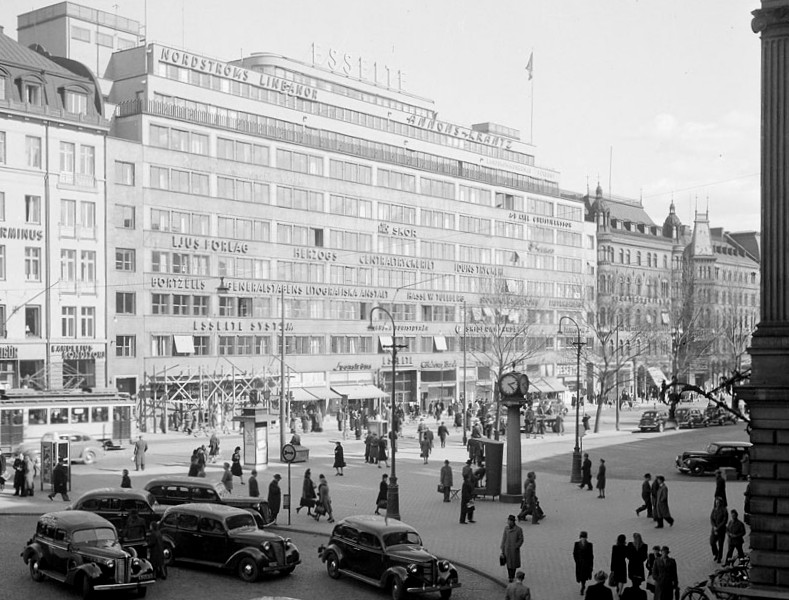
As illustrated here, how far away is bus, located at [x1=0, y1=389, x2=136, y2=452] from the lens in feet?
156

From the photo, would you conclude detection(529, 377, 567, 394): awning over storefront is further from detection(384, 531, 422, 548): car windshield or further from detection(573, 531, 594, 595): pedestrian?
detection(384, 531, 422, 548): car windshield

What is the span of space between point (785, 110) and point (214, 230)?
56.5 meters

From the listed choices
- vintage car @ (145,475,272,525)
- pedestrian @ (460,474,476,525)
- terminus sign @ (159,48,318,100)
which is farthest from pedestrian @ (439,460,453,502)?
terminus sign @ (159,48,318,100)

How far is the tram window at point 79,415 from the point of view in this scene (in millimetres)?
49719

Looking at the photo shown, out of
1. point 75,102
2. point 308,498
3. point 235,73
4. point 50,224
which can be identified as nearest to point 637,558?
point 308,498

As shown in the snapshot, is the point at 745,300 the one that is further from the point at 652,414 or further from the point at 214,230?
the point at 214,230

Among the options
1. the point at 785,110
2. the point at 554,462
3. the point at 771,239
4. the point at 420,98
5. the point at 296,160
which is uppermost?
the point at 420,98

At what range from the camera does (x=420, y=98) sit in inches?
3743

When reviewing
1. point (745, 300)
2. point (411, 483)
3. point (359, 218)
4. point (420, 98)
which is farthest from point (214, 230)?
point (745, 300)

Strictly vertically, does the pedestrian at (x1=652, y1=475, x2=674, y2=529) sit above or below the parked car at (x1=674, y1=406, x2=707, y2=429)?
above

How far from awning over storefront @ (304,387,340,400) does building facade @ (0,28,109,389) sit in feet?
57.2

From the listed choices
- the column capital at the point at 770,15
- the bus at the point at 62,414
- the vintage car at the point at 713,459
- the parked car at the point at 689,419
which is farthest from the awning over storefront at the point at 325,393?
the column capital at the point at 770,15

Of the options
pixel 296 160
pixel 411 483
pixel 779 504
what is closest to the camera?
pixel 779 504

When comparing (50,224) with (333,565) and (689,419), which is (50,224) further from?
(333,565)
